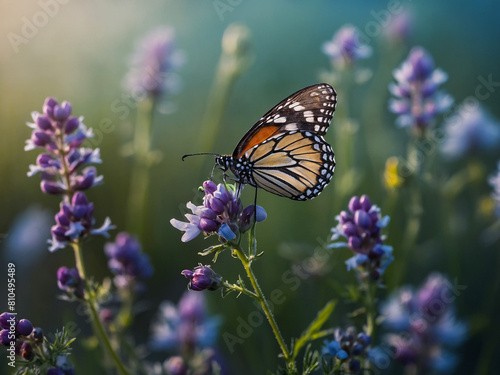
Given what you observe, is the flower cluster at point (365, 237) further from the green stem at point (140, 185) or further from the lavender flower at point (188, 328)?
the green stem at point (140, 185)

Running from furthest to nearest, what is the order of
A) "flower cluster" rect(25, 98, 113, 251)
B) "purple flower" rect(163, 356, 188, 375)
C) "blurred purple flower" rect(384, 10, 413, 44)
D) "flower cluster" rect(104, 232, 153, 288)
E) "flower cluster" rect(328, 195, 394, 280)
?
"blurred purple flower" rect(384, 10, 413, 44) → "flower cluster" rect(104, 232, 153, 288) → "purple flower" rect(163, 356, 188, 375) → "flower cluster" rect(25, 98, 113, 251) → "flower cluster" rect(328, 195, 394, 280)

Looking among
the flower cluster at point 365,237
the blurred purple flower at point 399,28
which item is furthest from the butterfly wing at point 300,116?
the blurred purple flower at point 399,28

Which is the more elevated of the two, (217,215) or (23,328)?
(217,215)

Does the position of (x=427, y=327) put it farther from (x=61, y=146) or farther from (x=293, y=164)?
(x=61, y=146)

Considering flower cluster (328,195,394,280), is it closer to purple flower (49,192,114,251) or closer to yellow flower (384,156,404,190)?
purple flower (49,192,114,251)

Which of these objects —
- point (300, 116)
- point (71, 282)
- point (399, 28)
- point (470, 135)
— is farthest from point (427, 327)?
point (399, 28)

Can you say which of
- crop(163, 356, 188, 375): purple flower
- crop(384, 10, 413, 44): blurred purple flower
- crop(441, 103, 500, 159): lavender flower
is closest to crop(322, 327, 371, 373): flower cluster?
crop(163, 356, 188, 375): purple flower

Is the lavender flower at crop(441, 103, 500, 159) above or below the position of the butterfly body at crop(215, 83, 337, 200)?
above
